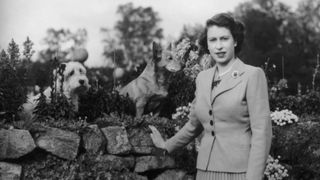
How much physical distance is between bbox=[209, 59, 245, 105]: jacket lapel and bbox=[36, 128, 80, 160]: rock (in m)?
1.96

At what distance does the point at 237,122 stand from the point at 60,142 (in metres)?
2.17

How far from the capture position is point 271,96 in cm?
797

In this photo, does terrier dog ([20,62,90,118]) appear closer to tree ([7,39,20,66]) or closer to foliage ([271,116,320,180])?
tree ([7,39,20,66])

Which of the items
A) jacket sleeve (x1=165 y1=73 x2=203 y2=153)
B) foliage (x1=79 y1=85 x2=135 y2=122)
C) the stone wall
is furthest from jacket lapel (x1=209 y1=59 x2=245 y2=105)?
foliage (x1=79 y1=85 x2=135 y2=122)

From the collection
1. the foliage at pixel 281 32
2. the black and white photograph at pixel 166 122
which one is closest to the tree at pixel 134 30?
the foliage at pixel 281 32

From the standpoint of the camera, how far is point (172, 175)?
568 centimetres

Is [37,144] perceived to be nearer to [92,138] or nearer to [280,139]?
[92,138]

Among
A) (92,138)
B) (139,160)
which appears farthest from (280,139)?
(92,138)

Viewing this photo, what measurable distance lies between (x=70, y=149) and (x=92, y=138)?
0.28 metres

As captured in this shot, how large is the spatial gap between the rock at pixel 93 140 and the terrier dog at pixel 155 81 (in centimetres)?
152

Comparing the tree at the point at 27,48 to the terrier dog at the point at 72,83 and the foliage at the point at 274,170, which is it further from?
the foliage at the point at 274,170

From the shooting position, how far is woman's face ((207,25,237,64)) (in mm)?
3616

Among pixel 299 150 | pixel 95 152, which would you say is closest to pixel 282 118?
pixel 299 150

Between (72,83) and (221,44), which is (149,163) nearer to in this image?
(72,83)
